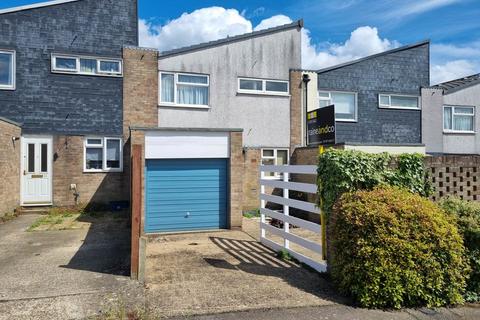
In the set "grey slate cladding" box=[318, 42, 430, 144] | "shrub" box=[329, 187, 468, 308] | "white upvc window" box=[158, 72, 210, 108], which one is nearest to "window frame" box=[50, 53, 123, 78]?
"white upvc window" box=[158, 72, 210, 108]

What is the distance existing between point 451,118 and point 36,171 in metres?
18.0

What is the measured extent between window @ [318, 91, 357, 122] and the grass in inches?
374

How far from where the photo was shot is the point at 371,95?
16578mm

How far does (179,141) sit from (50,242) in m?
3.91

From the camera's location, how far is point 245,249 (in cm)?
780

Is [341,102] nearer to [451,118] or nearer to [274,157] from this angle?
[274,157]

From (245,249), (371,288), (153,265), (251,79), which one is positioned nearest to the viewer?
(371,288)

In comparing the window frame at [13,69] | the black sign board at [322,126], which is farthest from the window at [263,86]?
the window frame at [13,69]

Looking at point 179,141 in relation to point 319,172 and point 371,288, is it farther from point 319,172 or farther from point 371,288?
point 371,288

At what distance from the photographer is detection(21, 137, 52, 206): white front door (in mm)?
13070

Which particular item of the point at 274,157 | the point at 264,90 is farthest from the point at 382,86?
the point at 274,157

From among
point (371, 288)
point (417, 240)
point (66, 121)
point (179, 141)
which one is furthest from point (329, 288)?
point (66, 121)

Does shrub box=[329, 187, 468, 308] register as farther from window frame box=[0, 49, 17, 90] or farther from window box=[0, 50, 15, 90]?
window box=[0, 50, 15, 90]

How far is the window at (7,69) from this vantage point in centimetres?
1299
